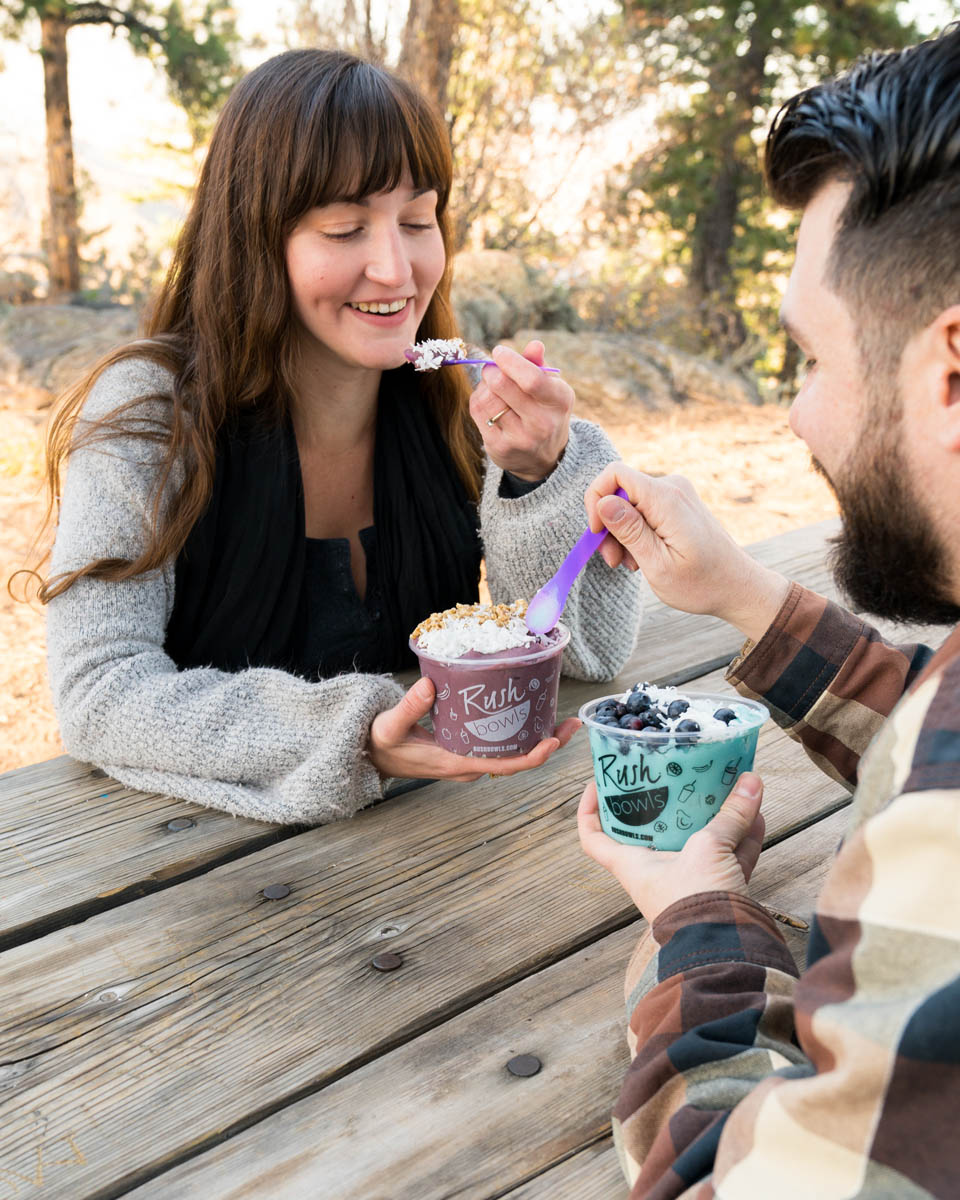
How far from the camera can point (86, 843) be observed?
1468mm

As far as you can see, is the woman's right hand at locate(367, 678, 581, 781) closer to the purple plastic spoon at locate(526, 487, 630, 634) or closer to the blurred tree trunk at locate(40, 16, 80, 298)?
the purple plastic spoon at locate(526, 487, 630, 634)

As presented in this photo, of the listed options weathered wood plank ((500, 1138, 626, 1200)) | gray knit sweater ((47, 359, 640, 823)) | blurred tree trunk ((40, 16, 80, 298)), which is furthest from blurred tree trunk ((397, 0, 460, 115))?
weathered wood plank ((500, 1138, 626, 1200))

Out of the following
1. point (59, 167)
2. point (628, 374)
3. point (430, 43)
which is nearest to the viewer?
point (59, 167)

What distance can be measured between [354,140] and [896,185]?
44.9 inches

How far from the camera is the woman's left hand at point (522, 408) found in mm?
1895

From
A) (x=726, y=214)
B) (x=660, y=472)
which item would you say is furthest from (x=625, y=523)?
(x=726, y=214)

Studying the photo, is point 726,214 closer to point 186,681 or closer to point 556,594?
point 556,594

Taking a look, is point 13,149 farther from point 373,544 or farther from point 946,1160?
point 946,1160

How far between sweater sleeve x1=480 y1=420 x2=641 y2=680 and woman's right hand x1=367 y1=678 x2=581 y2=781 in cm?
40

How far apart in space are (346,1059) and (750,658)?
704mm

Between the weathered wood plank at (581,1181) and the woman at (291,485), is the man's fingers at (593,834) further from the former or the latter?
the weathered wood plank at (581,1181)

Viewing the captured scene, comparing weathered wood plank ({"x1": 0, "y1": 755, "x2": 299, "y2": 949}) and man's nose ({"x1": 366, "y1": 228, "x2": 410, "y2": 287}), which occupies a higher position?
man's nose ({"x1": 366, "y1": 228, "x2": 410, "y2": 287})

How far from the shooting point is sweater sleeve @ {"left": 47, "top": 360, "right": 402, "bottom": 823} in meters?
1.53

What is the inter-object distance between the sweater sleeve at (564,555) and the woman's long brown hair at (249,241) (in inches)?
18.6
